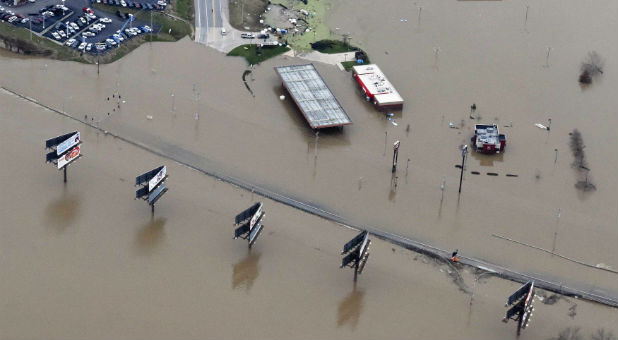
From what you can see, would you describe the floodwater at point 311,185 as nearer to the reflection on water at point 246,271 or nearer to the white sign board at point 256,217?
the reflection on water at point 246,271

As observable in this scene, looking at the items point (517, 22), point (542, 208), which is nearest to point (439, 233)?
point (542, 208)

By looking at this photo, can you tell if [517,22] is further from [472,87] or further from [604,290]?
[604,290]

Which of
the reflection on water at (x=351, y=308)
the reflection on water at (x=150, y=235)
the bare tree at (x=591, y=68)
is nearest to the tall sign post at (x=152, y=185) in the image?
the reflection on water at (x=150, y=235)

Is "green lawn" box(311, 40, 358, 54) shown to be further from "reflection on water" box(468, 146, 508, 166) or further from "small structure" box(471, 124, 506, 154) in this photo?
"reflection on water" box(468, 146, 508, 166)

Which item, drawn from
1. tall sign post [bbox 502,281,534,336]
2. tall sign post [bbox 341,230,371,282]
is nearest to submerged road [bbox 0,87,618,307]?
tall sign post [bbox 502,281,534,336]

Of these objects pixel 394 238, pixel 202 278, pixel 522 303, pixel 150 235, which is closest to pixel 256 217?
pixel 202 278
